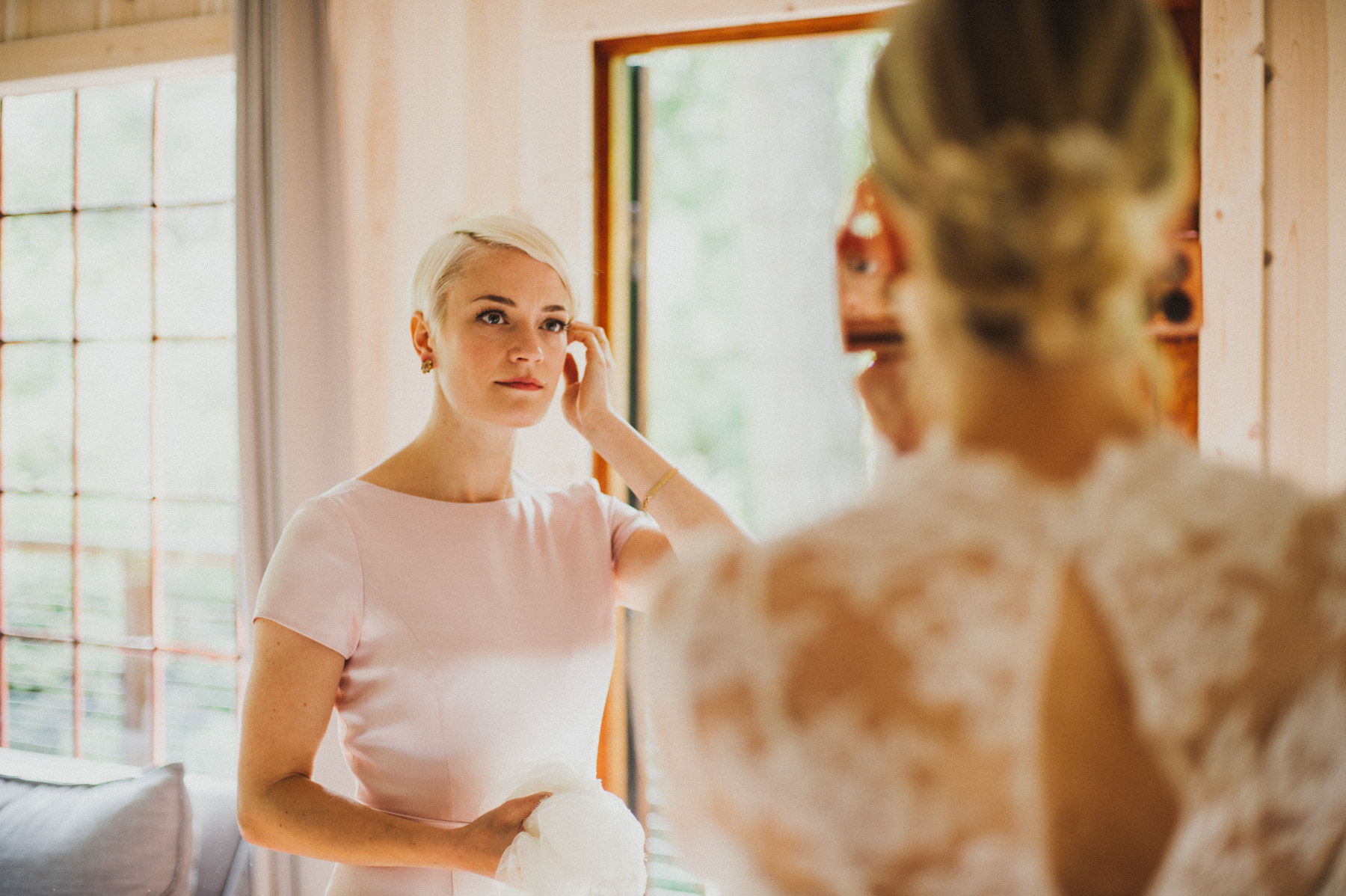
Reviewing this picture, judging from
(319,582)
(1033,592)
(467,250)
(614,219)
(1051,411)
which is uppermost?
(614,219)

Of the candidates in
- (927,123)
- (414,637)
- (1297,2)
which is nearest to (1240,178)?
(1297,2)

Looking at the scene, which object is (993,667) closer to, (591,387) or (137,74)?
(591,387)

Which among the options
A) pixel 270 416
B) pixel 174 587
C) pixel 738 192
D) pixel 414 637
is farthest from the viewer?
pixel 738 192

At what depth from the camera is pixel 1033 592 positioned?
0.58 m

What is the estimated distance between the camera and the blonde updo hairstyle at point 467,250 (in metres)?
1.51

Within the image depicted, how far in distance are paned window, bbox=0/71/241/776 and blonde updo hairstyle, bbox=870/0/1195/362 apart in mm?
2694

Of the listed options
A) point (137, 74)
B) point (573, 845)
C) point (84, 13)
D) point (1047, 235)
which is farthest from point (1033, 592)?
point (84, 13)

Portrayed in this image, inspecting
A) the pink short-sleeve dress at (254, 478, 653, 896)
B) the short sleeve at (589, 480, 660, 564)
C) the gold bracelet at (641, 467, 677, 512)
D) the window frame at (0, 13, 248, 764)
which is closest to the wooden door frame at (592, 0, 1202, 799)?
the short sleeve at (589, 480, 660, 564)

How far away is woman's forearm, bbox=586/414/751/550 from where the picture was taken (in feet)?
5.08

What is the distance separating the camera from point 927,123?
Answer: 1.96ft

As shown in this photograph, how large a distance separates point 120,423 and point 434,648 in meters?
2.25

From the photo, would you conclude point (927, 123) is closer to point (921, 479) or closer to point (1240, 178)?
point (921, 479)

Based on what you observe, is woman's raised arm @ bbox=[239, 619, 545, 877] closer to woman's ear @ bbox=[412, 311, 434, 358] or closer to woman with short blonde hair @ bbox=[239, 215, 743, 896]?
woman with short blonde hair @ bbox=[239, 215, 743, 896]

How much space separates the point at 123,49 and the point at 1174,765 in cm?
333
